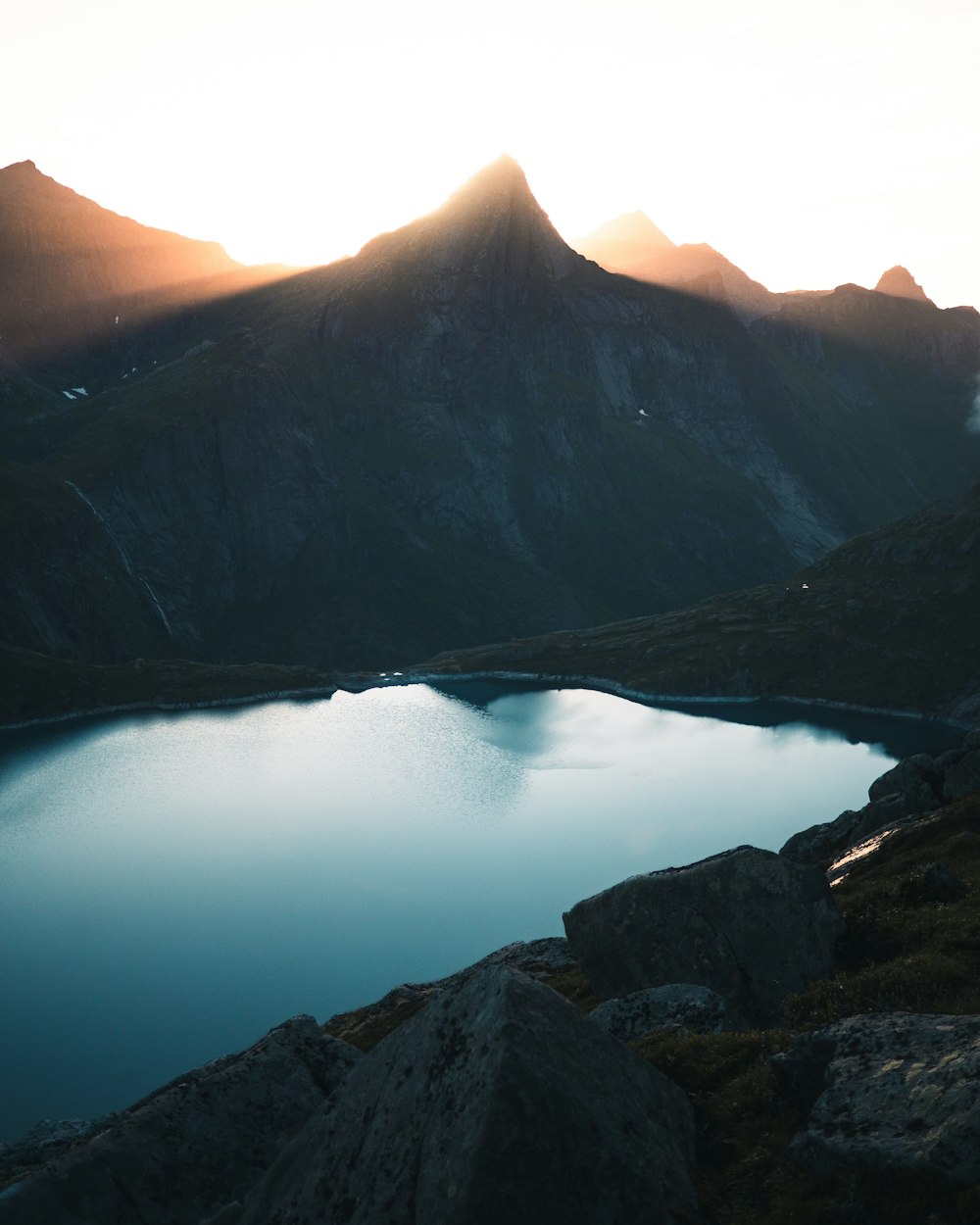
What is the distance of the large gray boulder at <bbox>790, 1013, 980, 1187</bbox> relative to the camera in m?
12.9

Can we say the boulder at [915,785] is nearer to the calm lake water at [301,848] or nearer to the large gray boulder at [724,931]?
the large gray boulder at [724,931]

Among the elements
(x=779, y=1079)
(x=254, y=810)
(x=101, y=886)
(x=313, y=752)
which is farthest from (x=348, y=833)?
(x=779, y=1079)

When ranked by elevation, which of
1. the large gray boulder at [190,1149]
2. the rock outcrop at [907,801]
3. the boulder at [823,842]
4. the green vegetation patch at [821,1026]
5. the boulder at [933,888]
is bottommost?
the boulder at [823,842]

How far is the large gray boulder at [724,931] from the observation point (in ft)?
81.2

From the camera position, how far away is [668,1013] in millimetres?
22531

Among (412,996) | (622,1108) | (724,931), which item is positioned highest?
(622,1108)

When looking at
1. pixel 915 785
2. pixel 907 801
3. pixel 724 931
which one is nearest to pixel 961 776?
pixel 915 785

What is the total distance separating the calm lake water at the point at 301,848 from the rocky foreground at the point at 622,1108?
151 feet

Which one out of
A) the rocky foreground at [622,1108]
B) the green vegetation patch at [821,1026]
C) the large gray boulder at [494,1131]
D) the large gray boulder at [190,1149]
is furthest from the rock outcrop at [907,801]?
the large gray boulder at [494,1131]

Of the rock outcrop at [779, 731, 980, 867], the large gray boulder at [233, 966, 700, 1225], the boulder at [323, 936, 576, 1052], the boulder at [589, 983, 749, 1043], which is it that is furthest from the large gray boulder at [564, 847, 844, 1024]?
the rock outcrop at [779, 731, 980, 867]

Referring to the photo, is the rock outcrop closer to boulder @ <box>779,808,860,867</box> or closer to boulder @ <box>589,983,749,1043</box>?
boulder @ <box>779,808,860,867</box>

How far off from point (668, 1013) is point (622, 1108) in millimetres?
7478

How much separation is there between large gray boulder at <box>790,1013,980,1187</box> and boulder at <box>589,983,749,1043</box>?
5798 millimetres

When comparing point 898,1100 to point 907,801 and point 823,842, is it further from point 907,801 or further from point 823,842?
point 823,842
